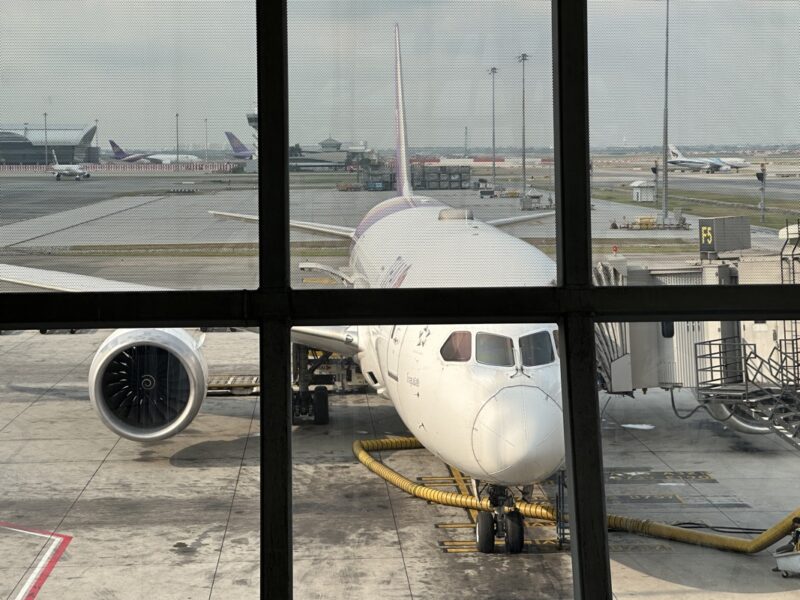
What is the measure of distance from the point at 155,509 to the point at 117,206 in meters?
1.04

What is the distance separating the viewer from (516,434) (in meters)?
5.27

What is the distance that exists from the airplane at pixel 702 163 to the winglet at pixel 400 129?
91 centimetres

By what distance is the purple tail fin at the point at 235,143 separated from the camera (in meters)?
3.05

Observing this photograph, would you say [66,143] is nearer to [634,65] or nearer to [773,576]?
[634,65]

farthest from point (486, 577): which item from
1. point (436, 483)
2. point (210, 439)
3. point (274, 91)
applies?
point (274, 91)

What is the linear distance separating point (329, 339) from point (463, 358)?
2.16 metres

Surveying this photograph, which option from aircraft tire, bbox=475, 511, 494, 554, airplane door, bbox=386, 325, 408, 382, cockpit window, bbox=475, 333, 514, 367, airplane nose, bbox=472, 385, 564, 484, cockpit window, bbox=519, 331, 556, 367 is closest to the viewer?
aircraft tire, bbox=475, 511, 494, 554

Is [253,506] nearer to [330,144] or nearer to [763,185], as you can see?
[330,144]

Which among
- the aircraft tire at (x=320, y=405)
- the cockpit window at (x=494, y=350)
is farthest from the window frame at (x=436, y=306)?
the cockpit window at (x=494, y=350)

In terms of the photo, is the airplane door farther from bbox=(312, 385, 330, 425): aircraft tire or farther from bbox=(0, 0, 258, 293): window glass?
bbox=(0, 0, 258, 293): window glass

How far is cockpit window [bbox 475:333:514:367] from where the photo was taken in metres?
5.50

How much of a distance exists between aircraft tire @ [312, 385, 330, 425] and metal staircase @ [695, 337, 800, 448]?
4.53 ft

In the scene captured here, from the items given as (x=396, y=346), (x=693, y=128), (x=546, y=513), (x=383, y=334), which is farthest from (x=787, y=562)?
(x=396, y=346)

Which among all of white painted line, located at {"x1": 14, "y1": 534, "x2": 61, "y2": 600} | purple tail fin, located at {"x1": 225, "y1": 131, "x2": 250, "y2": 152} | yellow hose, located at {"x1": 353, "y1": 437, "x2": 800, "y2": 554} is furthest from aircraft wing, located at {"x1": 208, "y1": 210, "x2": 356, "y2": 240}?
white painted line, located at {"x1": 14, "y1": 534, "x2": 61, "y2": 600}
